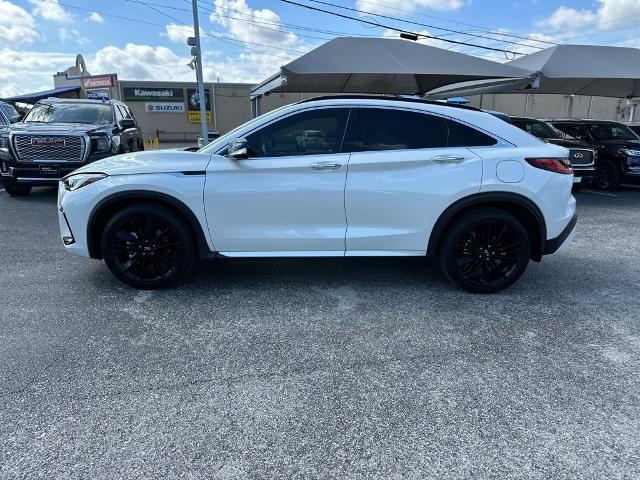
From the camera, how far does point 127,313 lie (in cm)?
386

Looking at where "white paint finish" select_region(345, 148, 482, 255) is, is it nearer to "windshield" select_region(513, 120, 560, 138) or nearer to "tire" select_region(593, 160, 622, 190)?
"windshield" select_region(513, 120, 560, 138)

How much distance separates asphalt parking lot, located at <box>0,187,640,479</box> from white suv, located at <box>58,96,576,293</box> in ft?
1.48

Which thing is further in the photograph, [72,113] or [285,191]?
[72,113]

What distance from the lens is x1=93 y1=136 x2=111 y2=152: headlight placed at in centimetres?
884

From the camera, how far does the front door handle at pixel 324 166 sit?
4.01 metres

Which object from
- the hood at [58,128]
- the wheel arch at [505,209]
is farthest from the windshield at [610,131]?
the hood at [58,128]

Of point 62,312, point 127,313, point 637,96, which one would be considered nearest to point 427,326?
point 127,313

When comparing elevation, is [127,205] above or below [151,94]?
below

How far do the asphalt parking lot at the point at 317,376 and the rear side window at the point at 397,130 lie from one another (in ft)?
4.53

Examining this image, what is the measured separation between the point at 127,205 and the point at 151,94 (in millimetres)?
34921

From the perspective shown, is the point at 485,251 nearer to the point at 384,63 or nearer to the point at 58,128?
the point at 58,128

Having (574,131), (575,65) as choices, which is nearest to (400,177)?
(574,131)

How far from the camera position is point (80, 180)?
4.14m

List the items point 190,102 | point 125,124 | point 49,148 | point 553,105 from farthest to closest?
point 553,105, point 190,102, point 125,124, point 49,148
